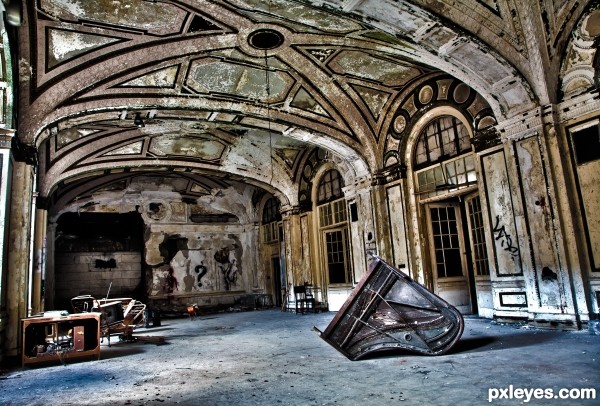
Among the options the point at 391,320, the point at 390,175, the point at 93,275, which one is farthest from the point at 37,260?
the point at 391,320

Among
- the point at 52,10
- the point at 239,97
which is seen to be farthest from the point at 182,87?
the point at 52,10

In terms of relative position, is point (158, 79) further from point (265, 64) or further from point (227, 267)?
point (227, 267)

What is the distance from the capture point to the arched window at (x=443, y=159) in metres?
7.84

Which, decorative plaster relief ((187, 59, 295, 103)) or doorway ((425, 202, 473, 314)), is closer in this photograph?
decorative plaster relief ((187, 59, 295, 103))

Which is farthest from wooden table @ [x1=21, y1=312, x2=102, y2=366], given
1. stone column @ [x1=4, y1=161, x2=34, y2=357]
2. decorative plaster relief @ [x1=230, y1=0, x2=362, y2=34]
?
decorative plaster relief @ [x1=230, y1=0, x2=362, y2=34]

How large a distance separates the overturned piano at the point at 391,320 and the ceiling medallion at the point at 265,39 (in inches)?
165

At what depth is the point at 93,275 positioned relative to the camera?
1520cm

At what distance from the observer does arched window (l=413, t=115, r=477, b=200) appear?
7836mm

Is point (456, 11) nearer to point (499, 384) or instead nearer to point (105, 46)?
point (499, 384)

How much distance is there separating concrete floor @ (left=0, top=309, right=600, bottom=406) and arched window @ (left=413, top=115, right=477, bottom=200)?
2.89 metres

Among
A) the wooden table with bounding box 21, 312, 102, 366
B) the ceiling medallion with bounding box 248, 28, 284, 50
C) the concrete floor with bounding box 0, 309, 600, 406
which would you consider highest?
the ceiling medallion with bounding box 248, 28, 284, 50

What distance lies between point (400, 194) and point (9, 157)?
23.1ft

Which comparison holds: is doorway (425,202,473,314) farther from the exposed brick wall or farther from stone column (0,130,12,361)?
the exposed brick wall

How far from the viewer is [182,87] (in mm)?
7988
